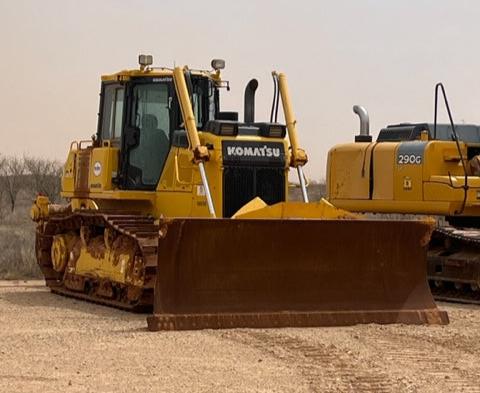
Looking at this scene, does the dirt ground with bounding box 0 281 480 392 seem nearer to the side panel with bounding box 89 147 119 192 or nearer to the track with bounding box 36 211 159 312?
the track with bounding box 36 211 159 312

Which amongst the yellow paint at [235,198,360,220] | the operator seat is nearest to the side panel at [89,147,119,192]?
the operator seat

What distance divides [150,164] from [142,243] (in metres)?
2.19

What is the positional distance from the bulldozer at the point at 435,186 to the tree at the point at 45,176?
74.6ft

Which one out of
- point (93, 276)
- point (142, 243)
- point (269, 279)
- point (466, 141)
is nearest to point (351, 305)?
point (269, 279)

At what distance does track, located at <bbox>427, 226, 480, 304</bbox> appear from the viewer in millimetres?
15781

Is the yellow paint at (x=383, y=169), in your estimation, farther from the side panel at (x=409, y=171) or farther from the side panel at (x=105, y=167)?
the side panel at (x=105, y=167)

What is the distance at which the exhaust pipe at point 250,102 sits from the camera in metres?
14.2

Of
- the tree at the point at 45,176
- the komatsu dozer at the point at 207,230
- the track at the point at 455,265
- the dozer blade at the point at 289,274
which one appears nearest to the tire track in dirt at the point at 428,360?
the dozer blade at the point at 289,274

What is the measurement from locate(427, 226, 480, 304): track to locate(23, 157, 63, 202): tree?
78.4 ft

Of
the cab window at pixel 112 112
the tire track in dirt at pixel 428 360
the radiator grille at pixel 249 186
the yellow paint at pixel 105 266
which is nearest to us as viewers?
the tire track in dirt at pixel 428 360

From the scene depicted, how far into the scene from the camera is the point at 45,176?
149ft

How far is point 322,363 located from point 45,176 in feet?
121

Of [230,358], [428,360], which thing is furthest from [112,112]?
[428,360]

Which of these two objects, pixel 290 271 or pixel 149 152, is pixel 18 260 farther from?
pixel 290 271
